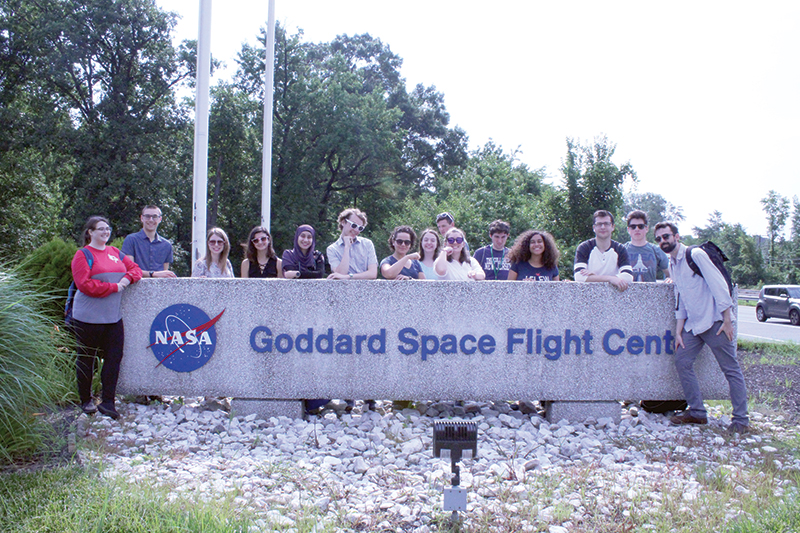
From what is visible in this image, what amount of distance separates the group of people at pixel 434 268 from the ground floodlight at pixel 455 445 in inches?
101

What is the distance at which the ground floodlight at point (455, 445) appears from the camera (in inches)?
112

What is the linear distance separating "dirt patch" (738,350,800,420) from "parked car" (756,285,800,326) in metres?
14.4

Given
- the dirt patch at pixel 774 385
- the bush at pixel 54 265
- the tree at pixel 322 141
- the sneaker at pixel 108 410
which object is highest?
the tree at pixel 322 141

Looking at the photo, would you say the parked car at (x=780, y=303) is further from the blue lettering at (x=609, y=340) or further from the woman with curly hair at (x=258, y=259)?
the woman with curly hair at (x=258, y=259)

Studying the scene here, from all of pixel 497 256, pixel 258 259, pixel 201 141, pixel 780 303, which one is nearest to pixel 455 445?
pixel 497 256

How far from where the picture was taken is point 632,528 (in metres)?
2.94

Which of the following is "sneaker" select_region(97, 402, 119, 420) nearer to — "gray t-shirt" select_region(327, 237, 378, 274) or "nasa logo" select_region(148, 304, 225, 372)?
"nasa logo" select_region(148, 304, 225, 372)

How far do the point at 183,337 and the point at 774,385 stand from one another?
671 centimetres

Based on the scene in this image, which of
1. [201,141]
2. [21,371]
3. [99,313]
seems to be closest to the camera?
[21,371]

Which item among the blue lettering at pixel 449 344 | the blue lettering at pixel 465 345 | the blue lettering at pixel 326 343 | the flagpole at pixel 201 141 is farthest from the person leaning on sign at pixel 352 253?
the flagpole at pixel 201 141

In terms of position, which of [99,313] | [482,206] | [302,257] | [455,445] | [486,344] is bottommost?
[455,445]

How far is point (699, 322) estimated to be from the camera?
479cm

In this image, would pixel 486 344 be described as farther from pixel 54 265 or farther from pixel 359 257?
pixel 54 265

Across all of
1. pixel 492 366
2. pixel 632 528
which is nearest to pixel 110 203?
pixel 492 366
